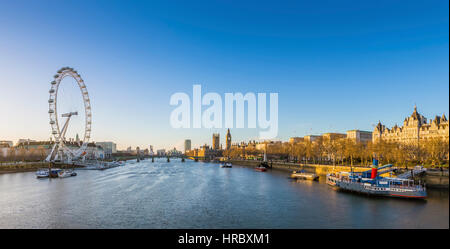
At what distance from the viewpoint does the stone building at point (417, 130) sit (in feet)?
288

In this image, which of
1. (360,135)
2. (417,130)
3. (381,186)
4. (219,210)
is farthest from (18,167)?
(360,135)

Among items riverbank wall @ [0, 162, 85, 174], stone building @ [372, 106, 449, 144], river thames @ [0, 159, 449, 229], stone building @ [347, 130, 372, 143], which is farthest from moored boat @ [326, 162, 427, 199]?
stone building @ [347, 130, 372, 143]

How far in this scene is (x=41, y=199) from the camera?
122ft

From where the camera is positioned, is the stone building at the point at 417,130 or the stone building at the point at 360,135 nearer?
the stone building at the point at 417,130

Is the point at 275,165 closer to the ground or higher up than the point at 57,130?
closer to the ground

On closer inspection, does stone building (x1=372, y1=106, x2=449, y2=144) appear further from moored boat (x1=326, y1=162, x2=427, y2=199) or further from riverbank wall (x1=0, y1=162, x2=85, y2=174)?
riverbank wall (x1=0, y1=162, x2=85, y2=174)

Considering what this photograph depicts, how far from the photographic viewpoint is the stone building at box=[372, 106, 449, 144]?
87875mm

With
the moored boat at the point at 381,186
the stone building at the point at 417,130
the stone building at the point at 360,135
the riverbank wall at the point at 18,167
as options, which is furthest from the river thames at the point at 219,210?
the stone building at the point at 360,135

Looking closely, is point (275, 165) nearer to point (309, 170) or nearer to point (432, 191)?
point (309, 170)

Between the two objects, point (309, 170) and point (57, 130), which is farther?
point (57, 130)

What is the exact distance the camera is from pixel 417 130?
96.9 meters

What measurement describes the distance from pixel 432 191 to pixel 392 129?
257 ft

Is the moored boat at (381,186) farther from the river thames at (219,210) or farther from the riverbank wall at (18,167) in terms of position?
the riverbank wall at (18,167)
